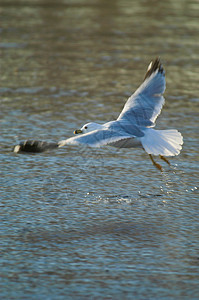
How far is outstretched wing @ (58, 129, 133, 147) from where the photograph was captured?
239 inches

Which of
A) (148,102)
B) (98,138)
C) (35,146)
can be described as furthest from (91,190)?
(148,102)

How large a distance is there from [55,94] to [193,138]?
350cm

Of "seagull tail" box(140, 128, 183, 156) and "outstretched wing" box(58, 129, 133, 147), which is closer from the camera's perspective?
"outstretched wing" box(58, 129, 133, 147)

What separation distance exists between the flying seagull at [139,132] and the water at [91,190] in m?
0.51

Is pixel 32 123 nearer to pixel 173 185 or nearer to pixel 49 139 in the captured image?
pixel 49 139

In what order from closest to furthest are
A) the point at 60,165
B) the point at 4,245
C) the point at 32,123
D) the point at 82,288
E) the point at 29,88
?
the point at 82,288, the point at 4,245, the point at 60,165, the point at 32,123, the point at 29,88

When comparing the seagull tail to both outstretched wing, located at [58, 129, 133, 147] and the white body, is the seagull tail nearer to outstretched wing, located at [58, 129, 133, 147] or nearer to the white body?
the white body

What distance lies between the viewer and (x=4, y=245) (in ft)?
17.3

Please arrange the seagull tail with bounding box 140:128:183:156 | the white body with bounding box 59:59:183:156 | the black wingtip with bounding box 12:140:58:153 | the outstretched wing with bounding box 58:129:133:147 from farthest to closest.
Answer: the seagull tail with bounding box 140:128:183:156
the white body with bounding box 59:59:183:156
the outstretched wing with bounding box 58:129:133:147
the black wingtip with bounding box 12:140:58:153

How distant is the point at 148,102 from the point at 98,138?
1528mm

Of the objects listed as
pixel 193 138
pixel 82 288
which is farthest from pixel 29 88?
pixel 82 288

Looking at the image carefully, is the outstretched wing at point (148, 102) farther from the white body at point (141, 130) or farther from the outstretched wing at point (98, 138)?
the outstretched wing at point (98, 138)

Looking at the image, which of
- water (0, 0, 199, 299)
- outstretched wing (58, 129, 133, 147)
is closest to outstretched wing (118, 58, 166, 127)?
water (0, 0, 199, 299)

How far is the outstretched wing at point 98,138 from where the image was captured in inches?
239
